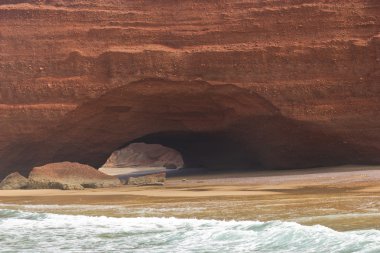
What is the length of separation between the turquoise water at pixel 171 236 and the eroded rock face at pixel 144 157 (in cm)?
3740

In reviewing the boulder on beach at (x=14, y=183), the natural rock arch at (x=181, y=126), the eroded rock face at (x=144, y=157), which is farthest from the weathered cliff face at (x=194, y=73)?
the eroded rock face at (x=144, y=157)

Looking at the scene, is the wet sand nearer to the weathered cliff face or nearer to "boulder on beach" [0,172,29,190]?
"boulder on beach" [0,172,29,190]

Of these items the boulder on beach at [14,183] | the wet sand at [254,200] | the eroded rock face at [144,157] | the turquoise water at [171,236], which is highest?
the eroded rock face at [144,157]

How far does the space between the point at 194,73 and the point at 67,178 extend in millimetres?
4838

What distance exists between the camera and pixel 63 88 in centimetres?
2211

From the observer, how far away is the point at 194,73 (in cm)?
2184

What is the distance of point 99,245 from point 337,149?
13734 mm

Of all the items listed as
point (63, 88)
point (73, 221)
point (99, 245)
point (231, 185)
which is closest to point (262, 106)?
point (231, 185)

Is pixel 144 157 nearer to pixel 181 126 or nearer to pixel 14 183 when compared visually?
pixel 181 126

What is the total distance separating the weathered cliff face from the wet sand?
221cm

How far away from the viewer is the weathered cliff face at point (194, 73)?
21500 mm

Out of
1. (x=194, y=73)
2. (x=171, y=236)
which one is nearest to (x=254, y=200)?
(x=171, y=236)

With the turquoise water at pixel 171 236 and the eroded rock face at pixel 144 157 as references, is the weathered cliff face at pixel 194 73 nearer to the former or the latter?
the turquoise water at pixel 171 236

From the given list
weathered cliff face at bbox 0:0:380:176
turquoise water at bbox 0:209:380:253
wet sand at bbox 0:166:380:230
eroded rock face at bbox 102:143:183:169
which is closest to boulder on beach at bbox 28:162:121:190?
wet sand at bbox 0:166:380:230
